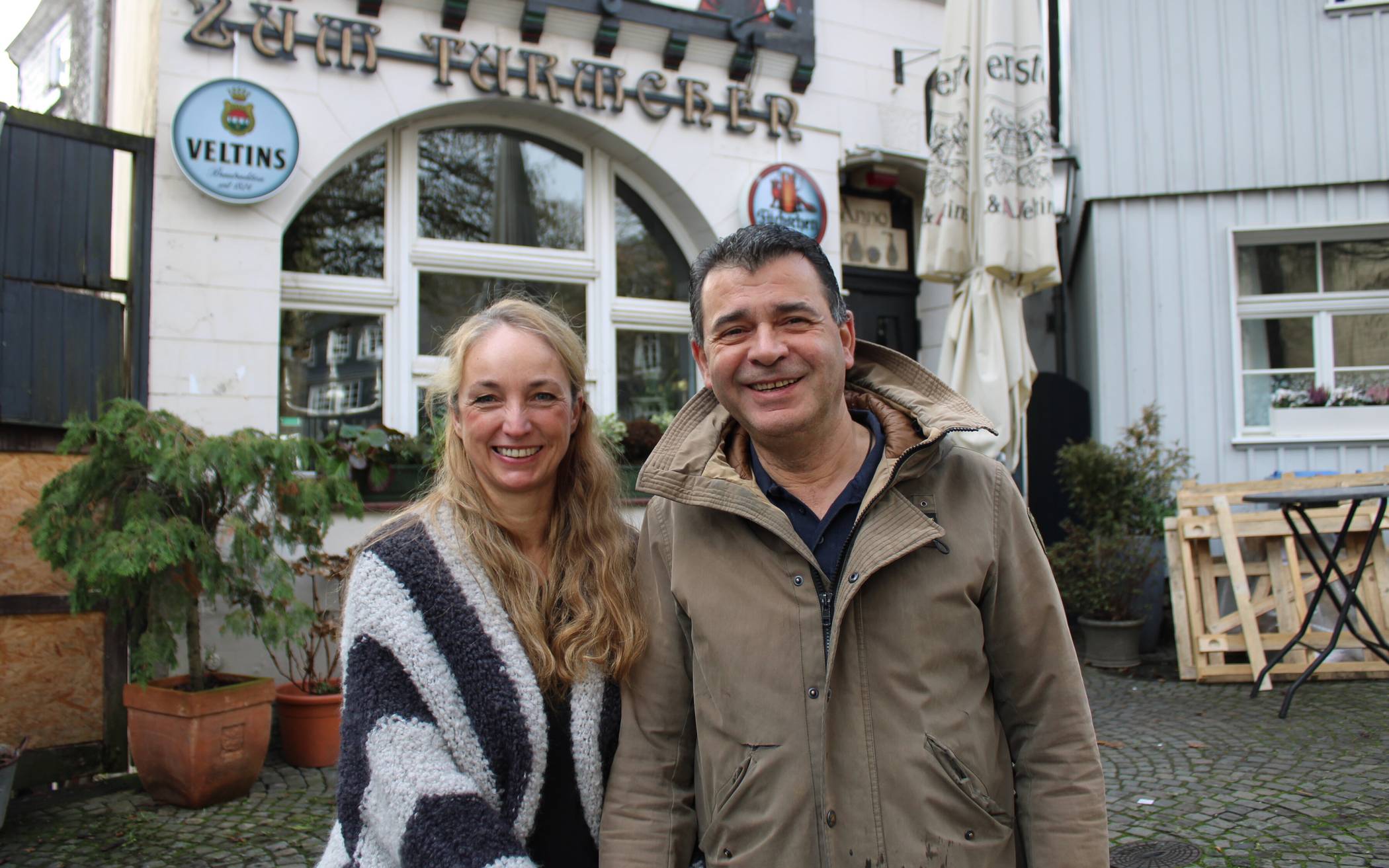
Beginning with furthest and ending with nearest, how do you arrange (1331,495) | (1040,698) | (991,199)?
(991,199), (1331,495), (1040,698)

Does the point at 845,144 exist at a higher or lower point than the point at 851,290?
higher

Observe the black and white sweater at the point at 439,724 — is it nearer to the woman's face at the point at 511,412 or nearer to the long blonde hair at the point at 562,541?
the long blonde hair at the point at 562,541

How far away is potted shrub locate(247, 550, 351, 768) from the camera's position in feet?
13.3

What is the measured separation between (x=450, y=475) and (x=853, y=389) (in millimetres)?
845

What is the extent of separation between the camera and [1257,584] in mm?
5730

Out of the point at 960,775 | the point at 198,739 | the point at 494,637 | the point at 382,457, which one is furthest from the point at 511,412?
the point at 382,457

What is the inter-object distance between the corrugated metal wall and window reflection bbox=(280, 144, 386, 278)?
16.9ft

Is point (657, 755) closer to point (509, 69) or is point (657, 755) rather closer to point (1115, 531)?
point (1115, 531)

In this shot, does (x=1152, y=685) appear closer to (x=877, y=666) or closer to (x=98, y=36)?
(x=877, y=666)

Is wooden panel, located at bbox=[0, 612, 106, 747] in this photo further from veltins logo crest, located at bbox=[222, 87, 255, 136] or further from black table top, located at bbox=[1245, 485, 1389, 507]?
black table top, located at bbox=[1245, 485, 1389, 507]

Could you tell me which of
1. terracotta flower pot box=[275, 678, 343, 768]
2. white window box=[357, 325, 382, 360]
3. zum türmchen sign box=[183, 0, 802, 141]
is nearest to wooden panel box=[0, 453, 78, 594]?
terracotta flower pot box=[275, 678, 343, 768]

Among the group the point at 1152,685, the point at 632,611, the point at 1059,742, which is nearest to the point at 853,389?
the point at 632,611

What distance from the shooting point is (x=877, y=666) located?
1.62 meters

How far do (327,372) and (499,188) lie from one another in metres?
1.72
